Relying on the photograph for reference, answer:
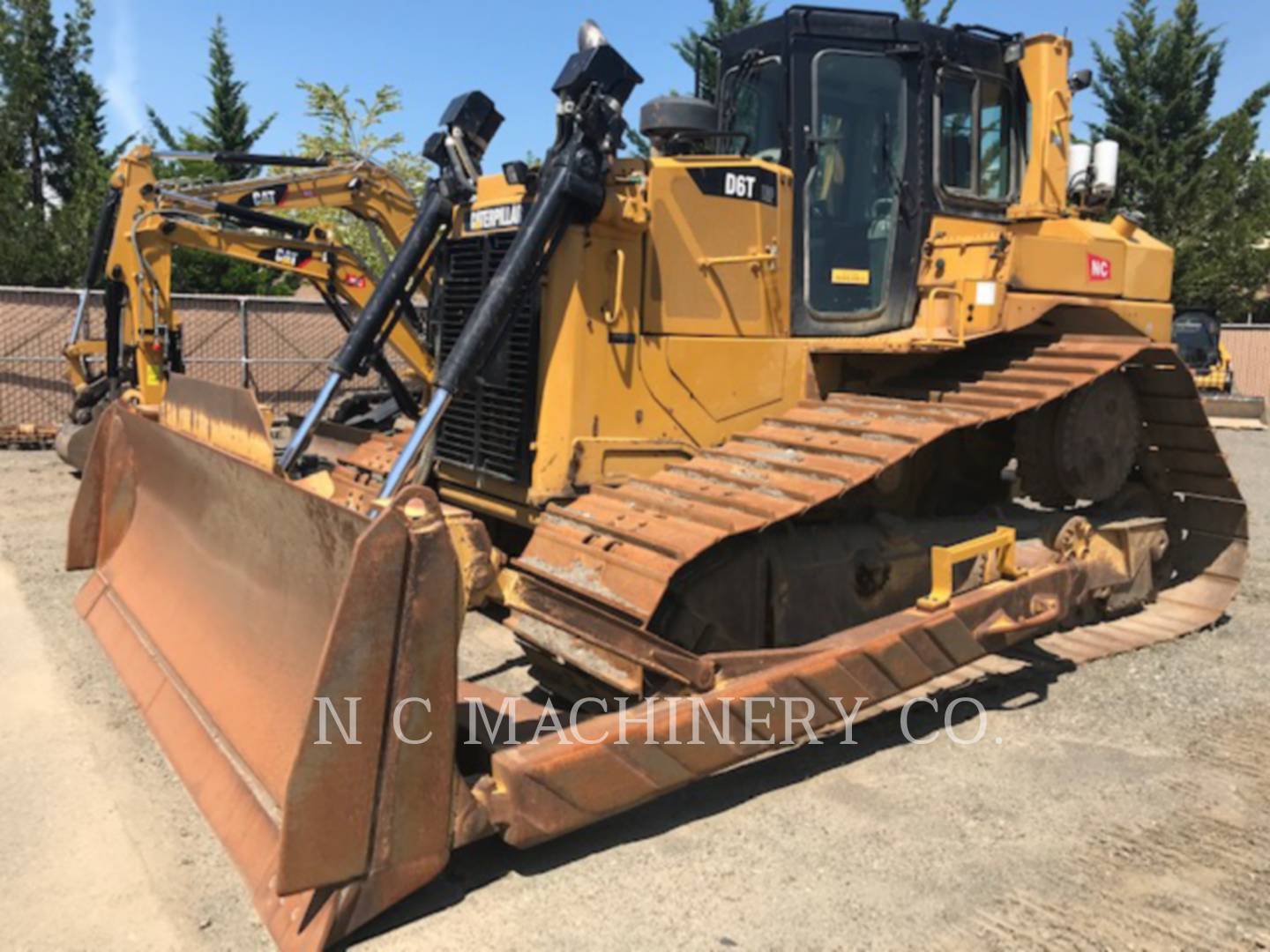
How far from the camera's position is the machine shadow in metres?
3.28

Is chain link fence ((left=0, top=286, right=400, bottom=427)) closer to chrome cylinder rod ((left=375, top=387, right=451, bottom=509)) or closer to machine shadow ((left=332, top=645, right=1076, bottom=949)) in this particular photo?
chrome cylinder rod ((left=375, top=387, right=451, bottom=509))

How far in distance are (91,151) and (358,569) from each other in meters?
34.2

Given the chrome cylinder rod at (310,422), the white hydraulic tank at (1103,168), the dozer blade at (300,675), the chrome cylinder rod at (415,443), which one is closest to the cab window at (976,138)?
the white hydraulic tank at (1103,168)

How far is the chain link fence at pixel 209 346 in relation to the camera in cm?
1498

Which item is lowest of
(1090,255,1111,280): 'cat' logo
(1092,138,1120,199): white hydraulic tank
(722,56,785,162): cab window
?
(1090,255,1111,280): 'cat' logo

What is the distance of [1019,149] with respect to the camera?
593cm

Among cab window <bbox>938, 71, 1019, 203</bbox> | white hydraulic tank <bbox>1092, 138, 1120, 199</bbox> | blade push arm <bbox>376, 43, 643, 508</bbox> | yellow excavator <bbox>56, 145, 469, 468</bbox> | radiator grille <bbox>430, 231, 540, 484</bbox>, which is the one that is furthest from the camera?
yellow excavator <bbox>56, 145, 469, 468</bbox>

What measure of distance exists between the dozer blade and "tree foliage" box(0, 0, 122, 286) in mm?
25435

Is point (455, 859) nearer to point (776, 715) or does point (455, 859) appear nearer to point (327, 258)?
point (776, 715)

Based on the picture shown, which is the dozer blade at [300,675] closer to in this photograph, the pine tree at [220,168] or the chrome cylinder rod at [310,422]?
the chrome cylinder rod at [310,422]


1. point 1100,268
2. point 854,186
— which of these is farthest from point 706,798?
point 1100,268

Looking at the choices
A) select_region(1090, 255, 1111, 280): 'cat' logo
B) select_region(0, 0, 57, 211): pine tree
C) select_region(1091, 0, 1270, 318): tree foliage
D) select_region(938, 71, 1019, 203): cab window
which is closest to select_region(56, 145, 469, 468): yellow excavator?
select_region(938, 71, 1019, 203): cab window

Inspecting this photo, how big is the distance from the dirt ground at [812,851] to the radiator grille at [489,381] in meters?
1.86

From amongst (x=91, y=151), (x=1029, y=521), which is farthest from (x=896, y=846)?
(x=91, y=151)
